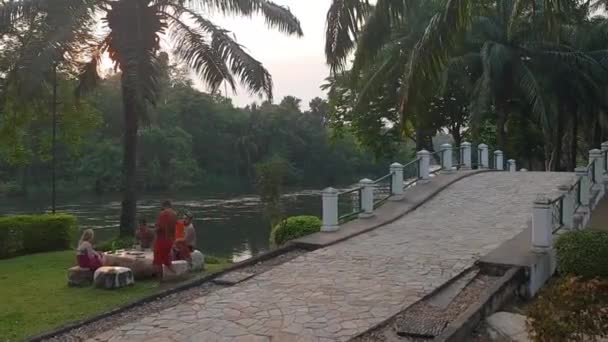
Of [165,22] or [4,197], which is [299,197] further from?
[165,22]

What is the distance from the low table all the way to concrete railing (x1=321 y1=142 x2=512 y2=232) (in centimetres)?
384

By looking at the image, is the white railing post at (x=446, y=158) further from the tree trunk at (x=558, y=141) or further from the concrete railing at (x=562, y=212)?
the tree trunk at (x=558, y=141)

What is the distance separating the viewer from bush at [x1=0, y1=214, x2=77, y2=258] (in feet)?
55.3

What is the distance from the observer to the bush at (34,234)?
1684 centimetres

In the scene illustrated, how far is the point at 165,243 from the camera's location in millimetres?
10664

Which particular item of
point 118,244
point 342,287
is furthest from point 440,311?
point 118,244

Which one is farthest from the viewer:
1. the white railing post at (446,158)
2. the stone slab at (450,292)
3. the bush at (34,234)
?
the white railing post at (446,158)

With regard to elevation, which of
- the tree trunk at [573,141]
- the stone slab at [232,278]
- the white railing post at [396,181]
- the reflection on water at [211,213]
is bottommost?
the reflection on water at [211,213]

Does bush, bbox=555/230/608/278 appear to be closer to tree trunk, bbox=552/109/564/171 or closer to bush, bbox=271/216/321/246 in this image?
bush, bbox=271/216/321/246

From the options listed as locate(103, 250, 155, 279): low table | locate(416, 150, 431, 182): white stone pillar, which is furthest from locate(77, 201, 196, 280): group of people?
locate(416, 150, 431, 182): white stone pillar

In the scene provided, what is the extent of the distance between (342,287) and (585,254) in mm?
3605

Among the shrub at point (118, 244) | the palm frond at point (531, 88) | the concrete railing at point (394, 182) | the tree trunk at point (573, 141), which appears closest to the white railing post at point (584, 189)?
the concrete railing at point (394, 182)

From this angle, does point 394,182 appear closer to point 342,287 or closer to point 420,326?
point 342,287

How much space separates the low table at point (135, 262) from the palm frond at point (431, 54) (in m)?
5.85
